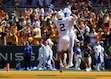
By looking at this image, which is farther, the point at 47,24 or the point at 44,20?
the point at 44,20

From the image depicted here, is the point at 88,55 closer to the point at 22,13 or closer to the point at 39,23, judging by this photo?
the point at 39,23

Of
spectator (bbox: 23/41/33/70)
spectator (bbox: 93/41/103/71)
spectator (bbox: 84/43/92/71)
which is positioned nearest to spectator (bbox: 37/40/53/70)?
spectator (bbox: 23/41/33/70)

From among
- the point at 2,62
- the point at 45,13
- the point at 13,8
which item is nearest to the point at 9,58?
the point at 2,62

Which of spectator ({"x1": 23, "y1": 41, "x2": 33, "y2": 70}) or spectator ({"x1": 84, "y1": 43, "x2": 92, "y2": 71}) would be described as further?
spectator ({"x1": 84, "y1": 43, "x2": 92, "y2": 71})

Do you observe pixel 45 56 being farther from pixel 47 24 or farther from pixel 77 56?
pixel 47 24

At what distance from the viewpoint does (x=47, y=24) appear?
68.7 feet

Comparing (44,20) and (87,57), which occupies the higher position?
(44,20)

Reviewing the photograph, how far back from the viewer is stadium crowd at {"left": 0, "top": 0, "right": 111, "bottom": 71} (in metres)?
19.2

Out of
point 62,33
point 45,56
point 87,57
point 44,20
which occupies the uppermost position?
point 44,20

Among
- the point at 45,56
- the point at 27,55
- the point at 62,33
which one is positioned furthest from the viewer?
the point at 45,56

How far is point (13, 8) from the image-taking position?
24469 mm

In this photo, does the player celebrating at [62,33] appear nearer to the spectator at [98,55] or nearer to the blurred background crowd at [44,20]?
the spectator at [98,55]

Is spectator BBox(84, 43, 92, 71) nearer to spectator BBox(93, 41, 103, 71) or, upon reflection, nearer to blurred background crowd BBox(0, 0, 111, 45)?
spectator BBox(93, 41, 103, 71)

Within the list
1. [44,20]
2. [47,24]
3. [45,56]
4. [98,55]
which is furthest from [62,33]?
[44,20]
